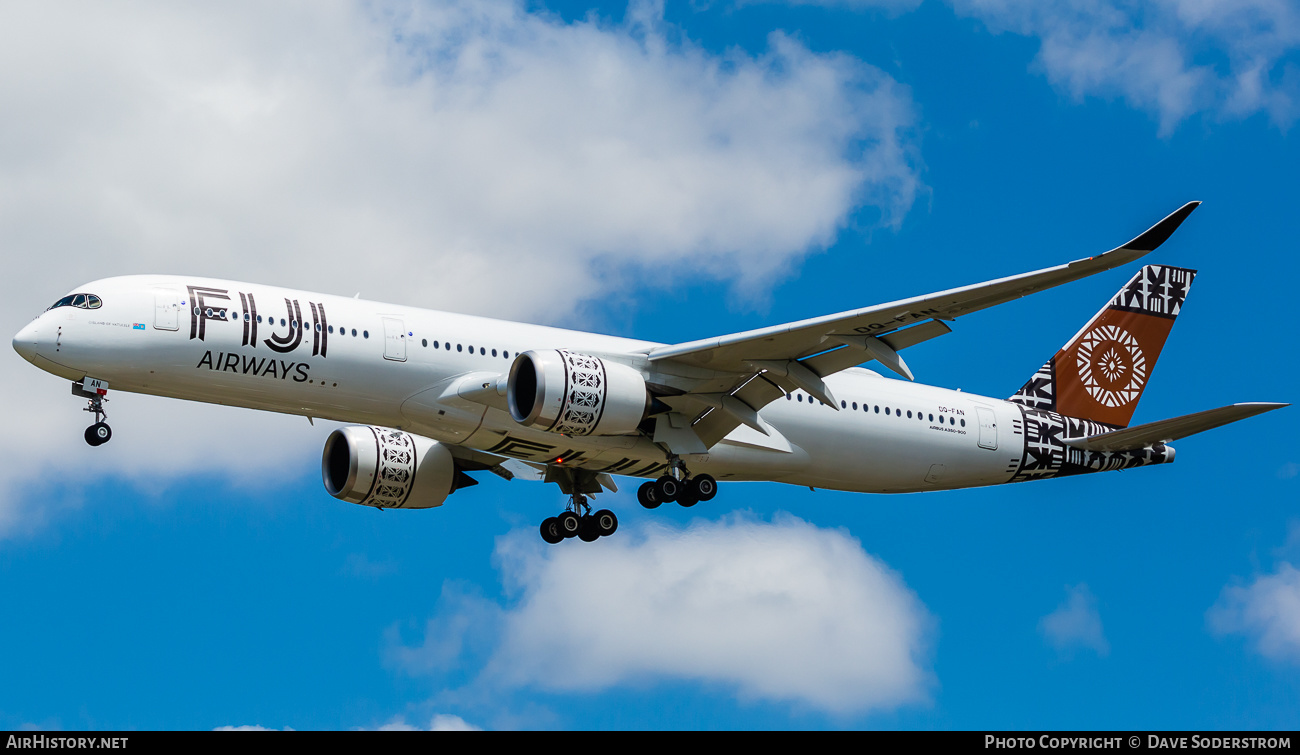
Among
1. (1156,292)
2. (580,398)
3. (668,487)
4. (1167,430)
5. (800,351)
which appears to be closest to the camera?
(580,398)

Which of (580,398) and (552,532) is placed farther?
(552,532)

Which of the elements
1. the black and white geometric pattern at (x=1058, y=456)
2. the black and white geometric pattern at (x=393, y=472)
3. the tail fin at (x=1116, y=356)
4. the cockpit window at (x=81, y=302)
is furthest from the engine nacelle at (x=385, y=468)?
the tail fin at (x=1116, y=356)

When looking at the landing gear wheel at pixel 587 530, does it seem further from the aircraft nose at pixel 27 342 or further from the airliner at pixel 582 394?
the aircraft nose at pixel 27 342

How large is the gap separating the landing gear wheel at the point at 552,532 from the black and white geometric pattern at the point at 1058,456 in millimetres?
11813

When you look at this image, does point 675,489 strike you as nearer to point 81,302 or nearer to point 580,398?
point 580,398

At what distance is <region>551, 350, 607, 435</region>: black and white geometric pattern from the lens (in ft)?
90.5

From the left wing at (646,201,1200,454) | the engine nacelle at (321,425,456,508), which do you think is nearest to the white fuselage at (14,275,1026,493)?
the left wing at (646,201,1200,454)

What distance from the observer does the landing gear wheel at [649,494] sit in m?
30.7

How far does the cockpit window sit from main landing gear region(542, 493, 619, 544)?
12.4 meters

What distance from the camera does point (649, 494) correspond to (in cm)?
3077

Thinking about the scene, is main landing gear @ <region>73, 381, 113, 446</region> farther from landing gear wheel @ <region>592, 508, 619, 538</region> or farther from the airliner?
landing gear wheel @ <region>592, 508, 619, 538</region>

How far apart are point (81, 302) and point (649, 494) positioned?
12533 mm

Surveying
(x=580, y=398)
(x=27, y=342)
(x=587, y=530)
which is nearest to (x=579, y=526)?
(x=587, y=530)

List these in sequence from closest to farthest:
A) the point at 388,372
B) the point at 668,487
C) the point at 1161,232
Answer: the point at 1161,232 → the point at 388,372 → the point at 668,487
